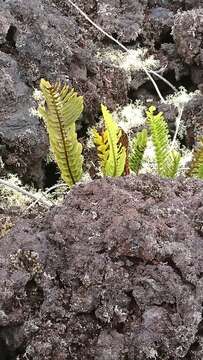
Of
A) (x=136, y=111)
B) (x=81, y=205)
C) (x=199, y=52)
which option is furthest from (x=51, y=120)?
(x=199, y=52)

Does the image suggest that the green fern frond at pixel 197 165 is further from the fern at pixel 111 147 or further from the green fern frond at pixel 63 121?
the green fern frond at pixel 63 121

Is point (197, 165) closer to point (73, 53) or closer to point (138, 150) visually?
point (138, 150)

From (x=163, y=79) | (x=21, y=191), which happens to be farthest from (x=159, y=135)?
(x=163, y=79)

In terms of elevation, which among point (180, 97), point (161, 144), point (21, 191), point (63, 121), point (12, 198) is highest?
point (63, 121)

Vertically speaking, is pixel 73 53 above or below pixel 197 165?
above

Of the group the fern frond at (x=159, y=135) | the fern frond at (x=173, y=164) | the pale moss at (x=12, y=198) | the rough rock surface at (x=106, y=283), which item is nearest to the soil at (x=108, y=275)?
the rough rock surface at (x=106, y=283)
